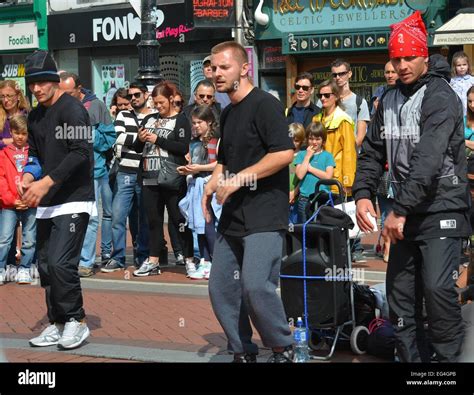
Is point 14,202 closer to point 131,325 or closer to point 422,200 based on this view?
point 131,325

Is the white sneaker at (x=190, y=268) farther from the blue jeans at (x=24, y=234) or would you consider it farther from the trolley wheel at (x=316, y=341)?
the trolley wheel at (x=316, y=341)

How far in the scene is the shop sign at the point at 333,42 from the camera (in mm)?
19438

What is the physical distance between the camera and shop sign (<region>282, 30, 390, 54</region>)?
1944 cm

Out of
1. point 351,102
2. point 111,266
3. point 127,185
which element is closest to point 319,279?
point 127,185

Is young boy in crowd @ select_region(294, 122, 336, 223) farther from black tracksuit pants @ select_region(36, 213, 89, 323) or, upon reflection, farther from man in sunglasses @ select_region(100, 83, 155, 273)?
black tracksuit pants @ select_region(36, 213, 89, 323)

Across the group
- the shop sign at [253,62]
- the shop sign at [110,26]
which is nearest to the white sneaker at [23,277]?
the shop sign at [110,26]

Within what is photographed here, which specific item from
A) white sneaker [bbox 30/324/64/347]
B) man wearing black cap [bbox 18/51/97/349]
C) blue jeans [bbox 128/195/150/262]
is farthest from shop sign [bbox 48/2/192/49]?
white sneaker [bbox 30/324/64/347]

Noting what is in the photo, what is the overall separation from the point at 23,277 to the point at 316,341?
4.45m

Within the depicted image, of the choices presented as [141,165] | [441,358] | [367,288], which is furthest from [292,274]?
[141,165]

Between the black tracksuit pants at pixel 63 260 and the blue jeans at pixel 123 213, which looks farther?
the blue jeans at pixel 123 213

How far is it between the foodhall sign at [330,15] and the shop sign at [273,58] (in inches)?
12.8

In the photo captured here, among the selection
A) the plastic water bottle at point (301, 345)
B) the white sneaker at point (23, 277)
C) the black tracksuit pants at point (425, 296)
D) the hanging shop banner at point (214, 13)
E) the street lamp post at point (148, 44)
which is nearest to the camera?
the black tracksuit pants at point (425, 296)

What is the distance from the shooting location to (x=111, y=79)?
81.6 feet
